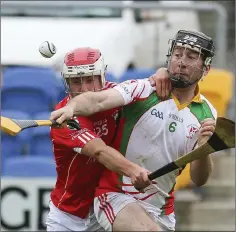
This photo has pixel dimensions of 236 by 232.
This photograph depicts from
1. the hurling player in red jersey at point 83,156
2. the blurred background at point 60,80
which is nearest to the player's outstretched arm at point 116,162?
the hurling player in red jersey at point 83,156

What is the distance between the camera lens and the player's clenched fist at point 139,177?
6.09 meters

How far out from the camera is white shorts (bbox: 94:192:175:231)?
21.2 ft

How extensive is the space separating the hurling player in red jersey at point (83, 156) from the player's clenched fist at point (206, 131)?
19.0 inches

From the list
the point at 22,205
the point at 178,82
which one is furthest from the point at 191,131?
the point at 22,205

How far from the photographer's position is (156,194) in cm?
669

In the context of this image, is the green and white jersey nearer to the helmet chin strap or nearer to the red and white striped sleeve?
the red and white striped sleeve

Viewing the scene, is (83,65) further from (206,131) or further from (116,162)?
(206,131)

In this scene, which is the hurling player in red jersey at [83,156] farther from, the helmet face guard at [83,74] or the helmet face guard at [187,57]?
the helmet face guard at [187,57]

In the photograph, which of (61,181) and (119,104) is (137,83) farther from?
(61,181)

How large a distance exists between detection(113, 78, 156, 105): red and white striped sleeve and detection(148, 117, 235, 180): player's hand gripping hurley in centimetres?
54

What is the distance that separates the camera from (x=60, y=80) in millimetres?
10656

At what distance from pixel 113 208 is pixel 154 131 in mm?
530

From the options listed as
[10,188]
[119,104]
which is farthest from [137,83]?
[10,188]

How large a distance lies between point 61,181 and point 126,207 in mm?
685
